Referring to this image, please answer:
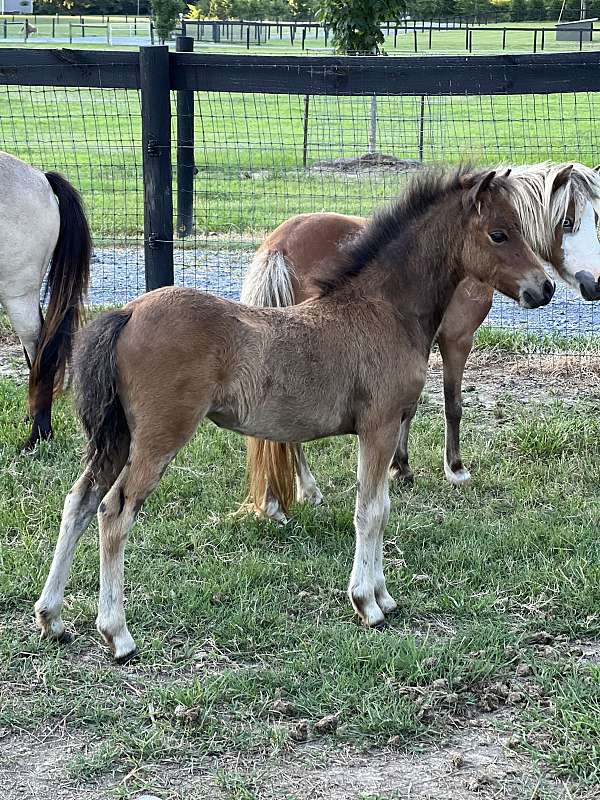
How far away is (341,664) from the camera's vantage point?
3.41 m

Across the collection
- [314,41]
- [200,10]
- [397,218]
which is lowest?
[397,218]

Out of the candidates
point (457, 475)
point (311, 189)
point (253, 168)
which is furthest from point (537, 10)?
point (457, 475)

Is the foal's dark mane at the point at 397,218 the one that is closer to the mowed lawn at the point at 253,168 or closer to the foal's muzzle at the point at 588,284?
the foal's muzzle at the point at 588,284

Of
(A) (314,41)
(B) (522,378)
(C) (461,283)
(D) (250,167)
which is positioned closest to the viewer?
(C) (461,283)

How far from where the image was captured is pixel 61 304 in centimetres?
562

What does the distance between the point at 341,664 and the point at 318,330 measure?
124 centimetres

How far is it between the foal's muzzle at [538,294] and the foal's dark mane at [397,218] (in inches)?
20.2

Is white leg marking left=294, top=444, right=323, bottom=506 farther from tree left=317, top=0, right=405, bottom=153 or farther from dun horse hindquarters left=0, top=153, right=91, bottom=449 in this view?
tree left=317, top=0, right=405, bottom=153

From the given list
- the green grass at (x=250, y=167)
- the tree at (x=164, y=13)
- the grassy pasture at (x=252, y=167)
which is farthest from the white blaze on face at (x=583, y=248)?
the tree at (x=164, y=13)

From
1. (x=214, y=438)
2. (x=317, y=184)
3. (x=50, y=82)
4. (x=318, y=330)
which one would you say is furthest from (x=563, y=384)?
(x=317, y=184)

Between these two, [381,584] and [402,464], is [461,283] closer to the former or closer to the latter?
[402,464]

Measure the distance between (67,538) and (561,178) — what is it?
9.82 feet

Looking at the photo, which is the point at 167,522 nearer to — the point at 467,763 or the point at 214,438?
the point at 214,438

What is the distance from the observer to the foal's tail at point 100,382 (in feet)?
10.8
